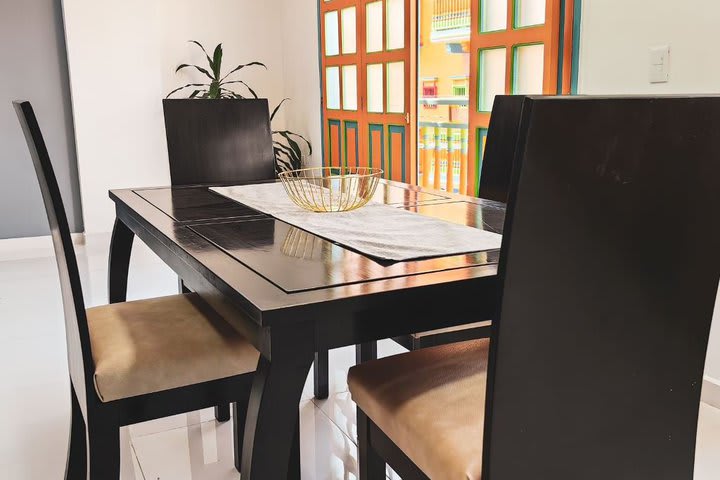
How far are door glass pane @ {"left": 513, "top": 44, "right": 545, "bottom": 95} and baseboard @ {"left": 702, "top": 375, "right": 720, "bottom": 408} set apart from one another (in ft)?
4.46

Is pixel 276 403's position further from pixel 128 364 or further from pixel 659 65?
pixel 659 65

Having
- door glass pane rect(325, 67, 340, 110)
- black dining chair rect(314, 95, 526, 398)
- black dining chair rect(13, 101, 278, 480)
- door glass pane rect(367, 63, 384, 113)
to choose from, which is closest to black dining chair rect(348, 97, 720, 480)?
black dining chair rect(13, 101, 278, 480)

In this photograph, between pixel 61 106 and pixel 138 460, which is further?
pixel 61 106

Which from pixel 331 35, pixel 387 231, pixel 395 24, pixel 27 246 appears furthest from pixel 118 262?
pixel 331 35

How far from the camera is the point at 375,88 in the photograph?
451 centimetres

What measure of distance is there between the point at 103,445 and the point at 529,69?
241cm

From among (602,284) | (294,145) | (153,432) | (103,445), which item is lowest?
(153,432)

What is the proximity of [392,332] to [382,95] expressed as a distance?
3.46m

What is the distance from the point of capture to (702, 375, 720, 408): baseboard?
2.30 m

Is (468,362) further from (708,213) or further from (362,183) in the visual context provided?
(362,183)

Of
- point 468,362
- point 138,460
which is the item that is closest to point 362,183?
point 468,362

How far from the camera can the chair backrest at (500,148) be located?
229cm

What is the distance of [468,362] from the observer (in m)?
1.34

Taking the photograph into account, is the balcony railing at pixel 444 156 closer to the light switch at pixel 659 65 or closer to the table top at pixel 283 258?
the light switch at pixel 659 65
